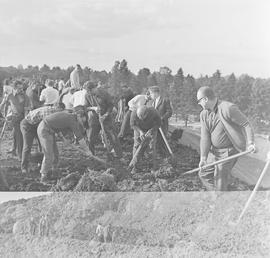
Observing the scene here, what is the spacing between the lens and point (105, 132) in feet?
18.9

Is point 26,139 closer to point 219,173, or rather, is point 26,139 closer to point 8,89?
point 8,89

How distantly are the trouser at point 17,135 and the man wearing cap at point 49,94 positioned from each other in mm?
317

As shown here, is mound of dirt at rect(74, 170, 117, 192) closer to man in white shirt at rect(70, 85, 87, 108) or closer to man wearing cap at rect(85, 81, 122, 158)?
man wearing cap at rect(85, 81, 122, 158)

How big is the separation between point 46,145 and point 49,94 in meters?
0.51

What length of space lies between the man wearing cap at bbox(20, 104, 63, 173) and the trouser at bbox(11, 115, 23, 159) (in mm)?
74

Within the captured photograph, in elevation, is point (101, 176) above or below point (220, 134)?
below

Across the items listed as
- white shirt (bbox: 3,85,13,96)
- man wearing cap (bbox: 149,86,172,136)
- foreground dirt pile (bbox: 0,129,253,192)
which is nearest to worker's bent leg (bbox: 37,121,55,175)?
foreground dirt pile (bbox: 0,129,253,192)

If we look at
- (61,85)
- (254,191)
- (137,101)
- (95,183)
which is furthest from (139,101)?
(254,191)

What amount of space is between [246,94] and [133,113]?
1143mm

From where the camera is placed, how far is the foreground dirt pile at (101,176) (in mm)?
5613

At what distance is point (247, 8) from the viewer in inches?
208

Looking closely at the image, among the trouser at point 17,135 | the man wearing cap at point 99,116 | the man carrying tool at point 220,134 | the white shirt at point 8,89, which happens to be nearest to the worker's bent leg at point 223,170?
the man carrying tool at point 220,134

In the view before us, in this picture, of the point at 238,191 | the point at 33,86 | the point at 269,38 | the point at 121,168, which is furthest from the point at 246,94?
the point at 33,86

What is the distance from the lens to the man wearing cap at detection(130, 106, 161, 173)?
18.4 ft
